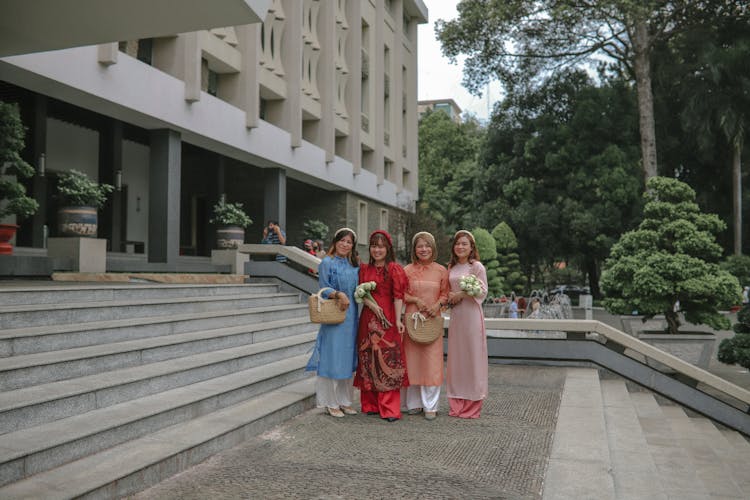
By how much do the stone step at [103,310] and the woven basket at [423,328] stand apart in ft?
10.8

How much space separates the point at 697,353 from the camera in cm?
1070

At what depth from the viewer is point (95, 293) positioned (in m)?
7.39

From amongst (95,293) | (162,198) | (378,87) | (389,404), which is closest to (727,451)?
(389,404)

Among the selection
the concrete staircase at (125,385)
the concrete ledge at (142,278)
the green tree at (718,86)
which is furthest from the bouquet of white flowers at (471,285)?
the green tree at (718,86)

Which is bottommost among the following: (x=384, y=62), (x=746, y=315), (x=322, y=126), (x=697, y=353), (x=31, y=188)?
(x=697, y=353)

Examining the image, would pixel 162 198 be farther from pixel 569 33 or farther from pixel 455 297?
pixel 569 33

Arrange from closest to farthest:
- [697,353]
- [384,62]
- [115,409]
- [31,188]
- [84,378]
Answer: [115,409], [84,378], [697,353], [31,188], [384,62]

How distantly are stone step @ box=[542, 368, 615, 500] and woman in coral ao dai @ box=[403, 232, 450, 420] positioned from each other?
4.03 ft

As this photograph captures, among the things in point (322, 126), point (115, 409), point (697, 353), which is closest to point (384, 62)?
point (322, 126)

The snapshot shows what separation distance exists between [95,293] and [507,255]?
84.9ft

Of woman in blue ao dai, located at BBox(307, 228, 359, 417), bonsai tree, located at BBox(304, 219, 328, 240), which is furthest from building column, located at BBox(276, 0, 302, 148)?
woman in blue ao dai, located at BBox(307, 228, 359, 417)

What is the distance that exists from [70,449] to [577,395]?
525 cm

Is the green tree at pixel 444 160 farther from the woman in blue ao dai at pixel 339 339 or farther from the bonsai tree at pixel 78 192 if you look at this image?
the woman in blue ao dai at pixel 339 339

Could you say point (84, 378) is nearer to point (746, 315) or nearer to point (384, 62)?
point (746, 315)
